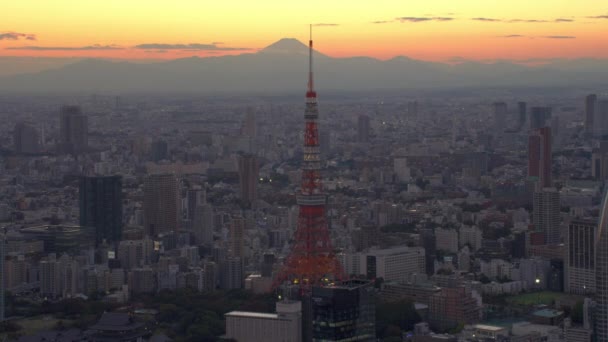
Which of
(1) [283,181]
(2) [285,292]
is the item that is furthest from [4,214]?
(2) [285,292]

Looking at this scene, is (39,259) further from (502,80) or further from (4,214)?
(502,80)

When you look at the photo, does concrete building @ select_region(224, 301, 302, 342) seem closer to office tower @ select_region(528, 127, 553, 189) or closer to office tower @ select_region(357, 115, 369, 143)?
office tower @ select_region(528, 127, 553, 189)

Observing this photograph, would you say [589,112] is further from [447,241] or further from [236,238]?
[236,238]

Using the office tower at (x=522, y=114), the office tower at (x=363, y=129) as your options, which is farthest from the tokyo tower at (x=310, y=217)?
the office tower at (x=522, y=114)

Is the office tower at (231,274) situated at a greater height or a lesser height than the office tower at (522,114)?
lesser

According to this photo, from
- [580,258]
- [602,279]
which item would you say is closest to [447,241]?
[580,258]

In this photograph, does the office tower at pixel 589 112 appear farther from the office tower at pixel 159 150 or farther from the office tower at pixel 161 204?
the office tower at pixel 161 204
